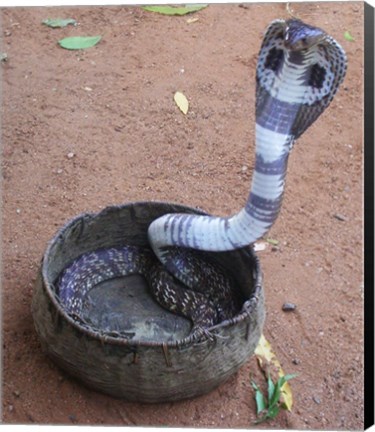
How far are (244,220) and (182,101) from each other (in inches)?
32.8

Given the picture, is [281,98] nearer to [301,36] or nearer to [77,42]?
[301,36]

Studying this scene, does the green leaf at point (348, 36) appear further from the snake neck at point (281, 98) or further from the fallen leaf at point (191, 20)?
the snake neck at point (281, 98)

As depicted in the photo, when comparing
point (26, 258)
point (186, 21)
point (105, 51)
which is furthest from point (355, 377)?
point (105, 51)

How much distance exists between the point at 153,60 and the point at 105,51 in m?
0.14

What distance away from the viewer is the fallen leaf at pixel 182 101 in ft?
7.55

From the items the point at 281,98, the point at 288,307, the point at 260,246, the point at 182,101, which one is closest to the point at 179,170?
the point at 182,101

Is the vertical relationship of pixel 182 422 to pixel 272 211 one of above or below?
below

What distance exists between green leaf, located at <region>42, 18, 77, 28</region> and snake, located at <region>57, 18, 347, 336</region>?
28.1 inches

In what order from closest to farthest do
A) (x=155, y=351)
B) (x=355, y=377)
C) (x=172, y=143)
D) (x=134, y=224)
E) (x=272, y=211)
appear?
(x=155, y=351) < (x=272, y=211) < (x=355, y=377) < (x=134, y=224) < (x=172, y=143)

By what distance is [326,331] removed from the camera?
1.79 metres

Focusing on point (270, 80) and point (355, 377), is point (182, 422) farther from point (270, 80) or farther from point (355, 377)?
point (270, 80)

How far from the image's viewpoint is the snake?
1.39 meters

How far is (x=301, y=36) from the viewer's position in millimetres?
1276

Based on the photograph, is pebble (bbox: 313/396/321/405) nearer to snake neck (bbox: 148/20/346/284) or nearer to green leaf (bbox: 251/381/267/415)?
green leaf (bbox: 251/381/267/415)
